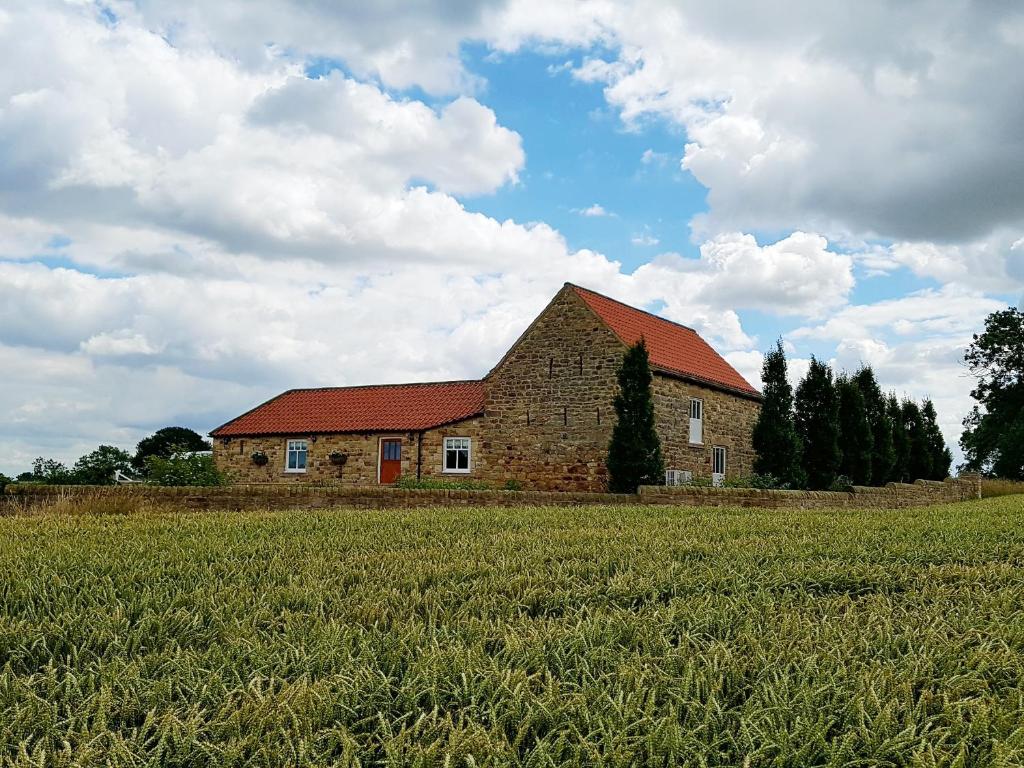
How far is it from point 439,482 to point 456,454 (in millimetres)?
3015

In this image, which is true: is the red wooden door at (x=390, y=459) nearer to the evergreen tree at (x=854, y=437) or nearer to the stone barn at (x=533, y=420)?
the stone barn at (x=533, y=420)

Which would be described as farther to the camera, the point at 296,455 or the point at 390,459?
the point at 296,455

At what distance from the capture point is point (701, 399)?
30281 mm

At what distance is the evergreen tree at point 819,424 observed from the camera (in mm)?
29859

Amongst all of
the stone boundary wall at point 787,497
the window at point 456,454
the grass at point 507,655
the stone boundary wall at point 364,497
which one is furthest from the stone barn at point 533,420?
the grass at point 507,655

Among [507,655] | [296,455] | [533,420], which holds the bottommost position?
[507,655]

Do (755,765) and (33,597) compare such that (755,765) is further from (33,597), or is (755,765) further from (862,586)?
(33,597)

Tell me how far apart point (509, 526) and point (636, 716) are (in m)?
7.05

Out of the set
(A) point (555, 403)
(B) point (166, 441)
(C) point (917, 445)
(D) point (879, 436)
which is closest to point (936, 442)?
(C) point (917, 445)

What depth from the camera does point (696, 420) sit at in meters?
29.8

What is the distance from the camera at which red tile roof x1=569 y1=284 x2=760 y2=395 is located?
94.6ft

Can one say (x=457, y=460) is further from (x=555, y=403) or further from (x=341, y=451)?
(x=341, y=451)

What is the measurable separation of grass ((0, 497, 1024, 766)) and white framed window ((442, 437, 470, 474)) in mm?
21502

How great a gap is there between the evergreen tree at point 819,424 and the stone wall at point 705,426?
2.05m
